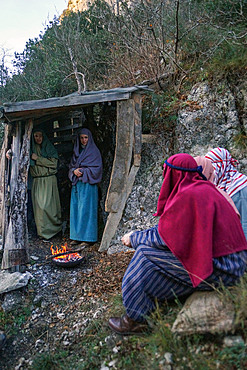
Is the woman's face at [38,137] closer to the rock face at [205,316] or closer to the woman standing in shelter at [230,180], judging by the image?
the woman standing in shelter at [230,180]

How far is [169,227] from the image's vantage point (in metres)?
2.61

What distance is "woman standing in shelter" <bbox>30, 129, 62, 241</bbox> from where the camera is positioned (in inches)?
269

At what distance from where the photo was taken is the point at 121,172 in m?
5.93

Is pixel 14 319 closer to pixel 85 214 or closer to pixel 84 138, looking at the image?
pixel 85 214

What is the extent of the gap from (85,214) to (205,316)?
4150 millimetres

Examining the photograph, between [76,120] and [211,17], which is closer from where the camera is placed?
[211,17]

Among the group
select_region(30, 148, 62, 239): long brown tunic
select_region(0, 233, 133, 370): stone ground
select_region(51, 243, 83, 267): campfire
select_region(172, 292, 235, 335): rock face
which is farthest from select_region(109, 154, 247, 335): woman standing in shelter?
select_region(30, 148, 62, 239): long brown tunic

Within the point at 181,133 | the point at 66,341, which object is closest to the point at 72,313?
the point at 66,341

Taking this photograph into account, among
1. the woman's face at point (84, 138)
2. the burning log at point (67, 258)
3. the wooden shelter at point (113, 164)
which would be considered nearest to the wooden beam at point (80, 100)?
the wooden shelter at point (113, 164)

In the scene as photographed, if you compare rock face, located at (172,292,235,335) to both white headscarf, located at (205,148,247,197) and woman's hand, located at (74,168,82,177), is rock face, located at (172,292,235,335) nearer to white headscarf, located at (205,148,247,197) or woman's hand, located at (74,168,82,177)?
white headscarf, located at (205,148,247,197)

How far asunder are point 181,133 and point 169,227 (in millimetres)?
4285

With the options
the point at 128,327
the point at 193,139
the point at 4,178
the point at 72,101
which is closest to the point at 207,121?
the point at 193,139

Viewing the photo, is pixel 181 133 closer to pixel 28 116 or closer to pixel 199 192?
pixel 28 116

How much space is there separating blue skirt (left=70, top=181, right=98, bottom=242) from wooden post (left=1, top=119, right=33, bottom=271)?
1074mm
